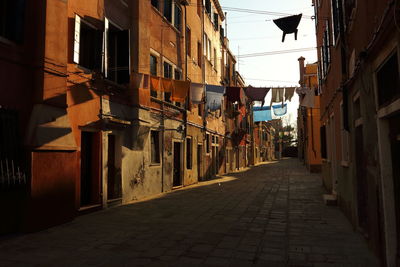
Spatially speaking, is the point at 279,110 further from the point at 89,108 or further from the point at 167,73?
the point at 89,108

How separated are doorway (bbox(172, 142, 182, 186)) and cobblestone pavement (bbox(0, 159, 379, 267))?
5.88 metres

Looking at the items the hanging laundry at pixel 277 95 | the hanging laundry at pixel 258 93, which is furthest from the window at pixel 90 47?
the hanging laundry at pixel 277 95

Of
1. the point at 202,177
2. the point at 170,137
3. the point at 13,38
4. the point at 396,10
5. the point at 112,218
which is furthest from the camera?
the point at 202,177

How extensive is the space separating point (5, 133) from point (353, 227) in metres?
7.50

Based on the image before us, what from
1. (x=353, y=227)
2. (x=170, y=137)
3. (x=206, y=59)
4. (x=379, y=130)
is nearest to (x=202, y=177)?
(x=170, y=137)

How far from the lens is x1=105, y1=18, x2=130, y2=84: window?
32.9 feet

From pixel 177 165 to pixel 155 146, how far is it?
8.91 ft

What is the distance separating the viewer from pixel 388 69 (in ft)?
13.1

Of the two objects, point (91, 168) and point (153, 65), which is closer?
point (91, 168)

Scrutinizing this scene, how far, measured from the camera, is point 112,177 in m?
10.1

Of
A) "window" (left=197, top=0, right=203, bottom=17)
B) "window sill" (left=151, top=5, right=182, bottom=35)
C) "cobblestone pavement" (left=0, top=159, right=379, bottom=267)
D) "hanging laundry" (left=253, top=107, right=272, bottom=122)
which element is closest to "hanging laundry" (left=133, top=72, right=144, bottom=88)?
"window sill" (left=151, top=5, right=182, bottom=35)

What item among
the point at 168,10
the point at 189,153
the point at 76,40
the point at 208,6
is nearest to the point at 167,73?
the point at 168,10

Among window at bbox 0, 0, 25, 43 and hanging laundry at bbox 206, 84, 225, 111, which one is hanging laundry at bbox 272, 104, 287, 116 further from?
window at bbox 0, 0, 25, 43

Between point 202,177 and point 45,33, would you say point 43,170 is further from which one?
point 202,177
